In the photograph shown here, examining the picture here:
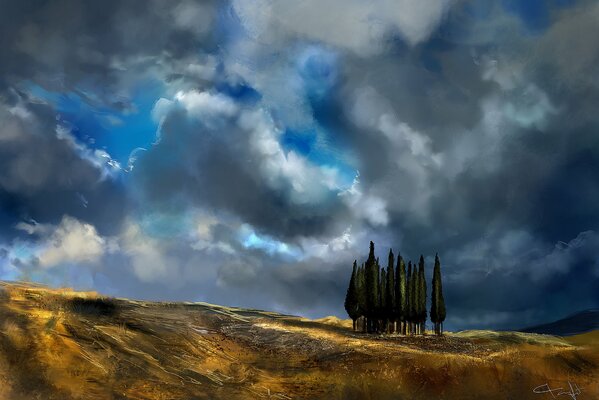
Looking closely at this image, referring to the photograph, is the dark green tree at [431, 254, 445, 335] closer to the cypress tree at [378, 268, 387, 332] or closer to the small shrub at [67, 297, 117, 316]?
the cypress tree at [378, 268, 387, 332]

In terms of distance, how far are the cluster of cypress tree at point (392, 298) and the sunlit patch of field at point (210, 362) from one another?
27.0 metres

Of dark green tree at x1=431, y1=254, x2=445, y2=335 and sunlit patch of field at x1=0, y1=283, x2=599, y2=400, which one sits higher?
dark green tree at x1=431, y1=254, x2=445, y2=335

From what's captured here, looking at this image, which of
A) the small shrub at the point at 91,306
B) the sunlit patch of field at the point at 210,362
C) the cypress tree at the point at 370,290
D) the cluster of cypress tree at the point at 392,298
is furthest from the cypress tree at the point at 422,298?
the small shrub at the point at 91,306

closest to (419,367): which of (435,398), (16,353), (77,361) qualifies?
(435,398)

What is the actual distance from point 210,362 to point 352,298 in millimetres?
43383

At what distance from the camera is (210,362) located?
39344 mm

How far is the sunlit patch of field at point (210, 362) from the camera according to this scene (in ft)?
101

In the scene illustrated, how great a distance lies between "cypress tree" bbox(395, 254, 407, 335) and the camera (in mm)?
81938

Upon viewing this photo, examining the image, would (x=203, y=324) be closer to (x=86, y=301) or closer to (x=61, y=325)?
(x=86, y=301)

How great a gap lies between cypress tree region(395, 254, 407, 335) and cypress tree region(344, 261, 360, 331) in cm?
703
